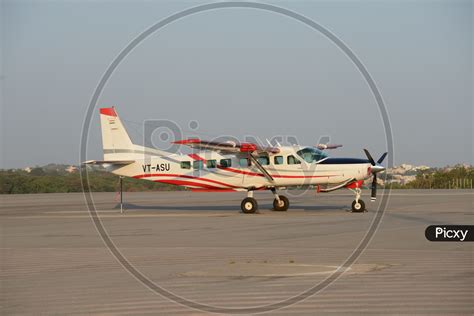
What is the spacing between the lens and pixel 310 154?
97.0ft

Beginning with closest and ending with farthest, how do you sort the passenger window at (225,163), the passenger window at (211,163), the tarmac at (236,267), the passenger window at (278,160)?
the tarmac at (236,267)
the passenger window at (278,160)
the passenger window at (225,163)
the passenger window at (211,163)

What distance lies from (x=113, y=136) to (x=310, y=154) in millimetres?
9520

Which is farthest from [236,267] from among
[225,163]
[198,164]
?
[198,164]

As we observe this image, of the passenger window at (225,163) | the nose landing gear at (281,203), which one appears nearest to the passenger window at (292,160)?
the nose landing gear at (281,203)

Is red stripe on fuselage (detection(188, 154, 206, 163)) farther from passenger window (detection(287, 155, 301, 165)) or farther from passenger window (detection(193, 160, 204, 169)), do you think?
passenger window (detection(287, 155, 301, 165))

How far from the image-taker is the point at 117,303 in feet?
32.6

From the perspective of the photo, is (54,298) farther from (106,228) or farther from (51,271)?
(106,228)

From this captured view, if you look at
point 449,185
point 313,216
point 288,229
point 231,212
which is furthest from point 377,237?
point 449,185

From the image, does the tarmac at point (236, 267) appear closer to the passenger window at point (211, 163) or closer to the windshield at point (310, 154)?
the windshield at point (310, 154)

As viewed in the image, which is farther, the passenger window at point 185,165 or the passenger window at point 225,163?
the passenger window at point 185,165

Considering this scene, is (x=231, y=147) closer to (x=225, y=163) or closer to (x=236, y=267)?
(x=225, y=163)

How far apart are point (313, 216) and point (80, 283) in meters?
16.6

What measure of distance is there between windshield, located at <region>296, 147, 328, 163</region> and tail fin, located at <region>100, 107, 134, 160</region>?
27.0ft

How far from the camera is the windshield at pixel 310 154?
1161 inches
